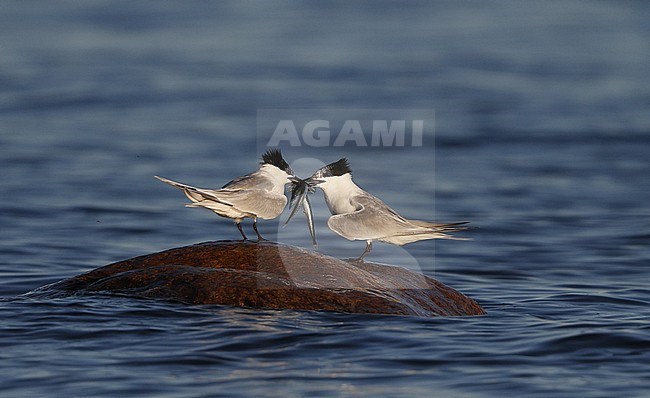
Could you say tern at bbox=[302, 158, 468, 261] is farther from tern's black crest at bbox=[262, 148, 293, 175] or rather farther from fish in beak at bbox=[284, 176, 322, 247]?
tern's black crest at bbox=[262, 148, 293, 175]

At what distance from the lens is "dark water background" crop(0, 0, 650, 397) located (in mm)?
7070

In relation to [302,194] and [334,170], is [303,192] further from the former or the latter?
[334,170]

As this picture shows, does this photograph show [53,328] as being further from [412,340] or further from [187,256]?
→ [412,340]

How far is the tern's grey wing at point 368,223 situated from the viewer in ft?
26.3

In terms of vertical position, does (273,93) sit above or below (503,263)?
above

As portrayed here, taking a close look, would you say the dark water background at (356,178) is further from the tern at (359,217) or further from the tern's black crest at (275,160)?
the tern's black crest at (275,160)

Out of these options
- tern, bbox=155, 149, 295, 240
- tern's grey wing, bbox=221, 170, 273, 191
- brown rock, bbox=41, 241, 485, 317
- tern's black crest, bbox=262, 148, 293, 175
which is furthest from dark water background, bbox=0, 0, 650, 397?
tern's black crest, bbox=262, 148, 293, 175

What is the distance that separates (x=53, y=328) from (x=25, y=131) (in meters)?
10.7

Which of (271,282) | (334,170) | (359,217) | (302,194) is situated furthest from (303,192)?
(271,282)

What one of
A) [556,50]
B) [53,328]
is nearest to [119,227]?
[53,328]

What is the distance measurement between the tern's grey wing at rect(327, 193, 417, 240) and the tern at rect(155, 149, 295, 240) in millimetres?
523

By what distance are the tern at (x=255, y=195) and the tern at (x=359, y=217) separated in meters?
0.31

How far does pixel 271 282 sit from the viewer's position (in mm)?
7875

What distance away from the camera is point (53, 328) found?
301 inches
